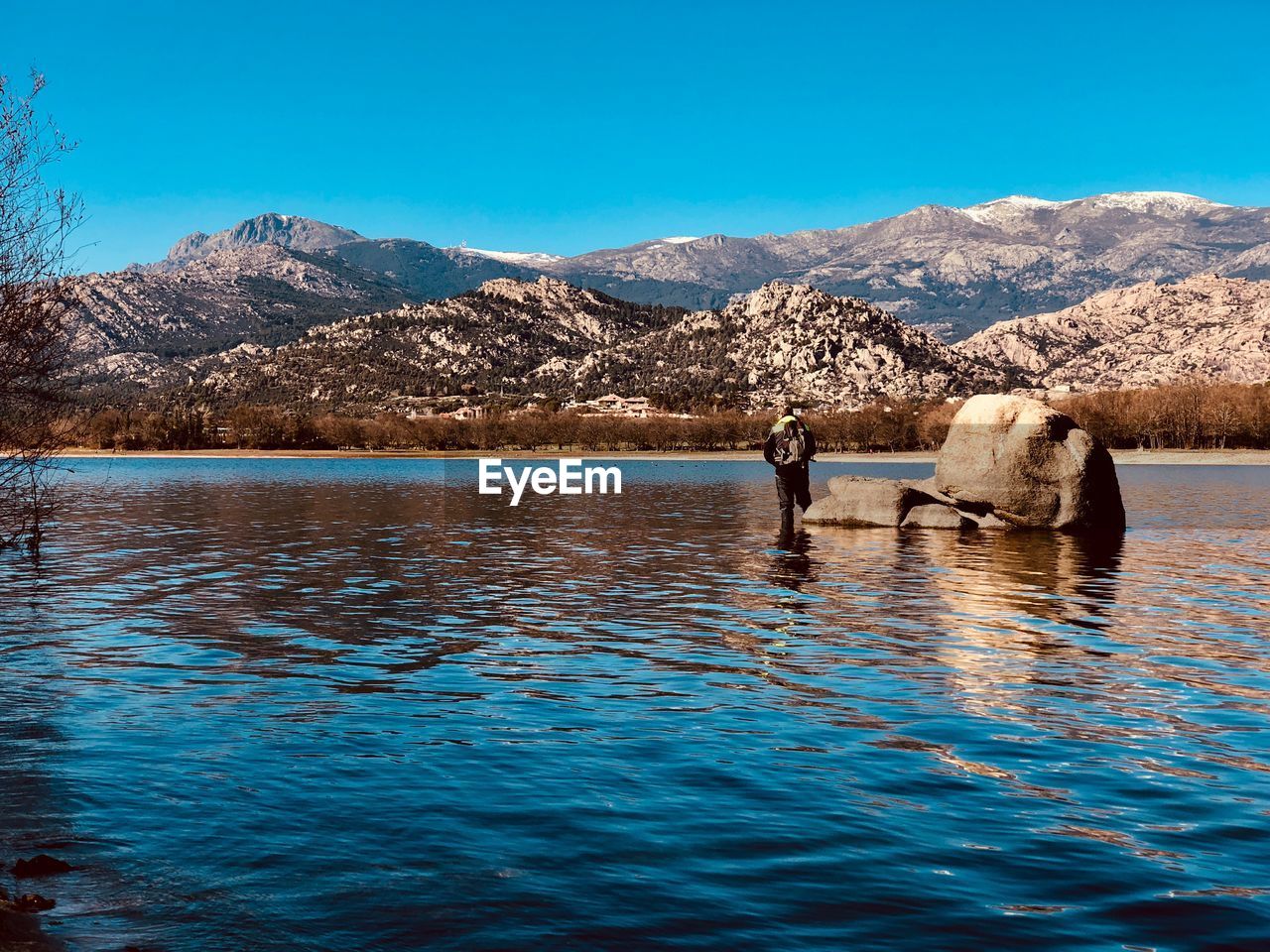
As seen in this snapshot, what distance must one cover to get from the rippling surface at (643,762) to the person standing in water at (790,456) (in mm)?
12459

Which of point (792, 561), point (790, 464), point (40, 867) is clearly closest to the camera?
point (40, 867)

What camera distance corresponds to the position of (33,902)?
7.57m

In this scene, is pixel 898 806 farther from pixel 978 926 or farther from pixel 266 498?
pixel 266 498

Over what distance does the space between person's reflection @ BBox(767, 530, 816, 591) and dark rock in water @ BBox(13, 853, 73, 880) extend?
18214mm

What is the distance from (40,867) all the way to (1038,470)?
36865 millimetres

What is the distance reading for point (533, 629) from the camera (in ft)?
64.3

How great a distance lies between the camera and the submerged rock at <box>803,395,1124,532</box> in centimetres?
3972

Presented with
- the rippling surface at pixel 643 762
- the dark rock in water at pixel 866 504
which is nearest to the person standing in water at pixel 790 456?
the dark rock in water at pixel 866 504

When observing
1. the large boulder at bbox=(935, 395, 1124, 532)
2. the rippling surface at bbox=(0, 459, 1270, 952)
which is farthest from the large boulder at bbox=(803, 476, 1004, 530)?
the rippling surface at bbox=(0, 459, 1270, 952)

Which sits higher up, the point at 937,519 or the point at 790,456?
the point at 790,456

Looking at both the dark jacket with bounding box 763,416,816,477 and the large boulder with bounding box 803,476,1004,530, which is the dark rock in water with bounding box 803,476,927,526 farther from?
the dark jacket with bounding box 763,416,816,477

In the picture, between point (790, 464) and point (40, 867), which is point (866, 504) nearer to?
point (790, 464)

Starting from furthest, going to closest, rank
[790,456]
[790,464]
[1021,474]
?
[1021,474] → [790,464] → [790,456]

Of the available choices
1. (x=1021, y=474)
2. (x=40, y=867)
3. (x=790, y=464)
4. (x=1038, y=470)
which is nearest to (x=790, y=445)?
(x=790, y=464)
